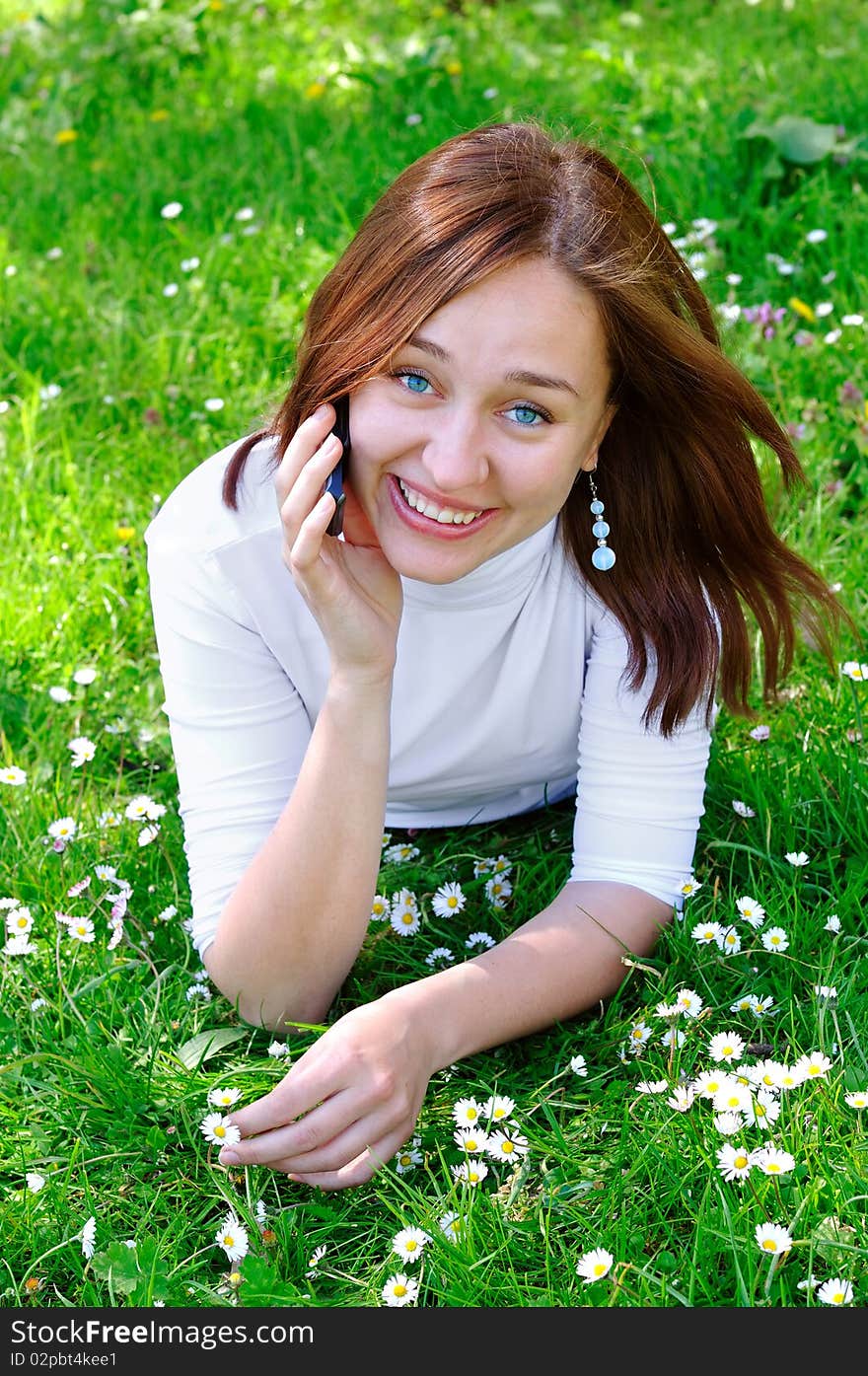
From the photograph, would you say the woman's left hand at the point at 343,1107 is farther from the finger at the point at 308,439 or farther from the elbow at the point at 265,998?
the finger at the point at 308,439

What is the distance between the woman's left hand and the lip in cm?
61

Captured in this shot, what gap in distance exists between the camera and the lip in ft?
6.51

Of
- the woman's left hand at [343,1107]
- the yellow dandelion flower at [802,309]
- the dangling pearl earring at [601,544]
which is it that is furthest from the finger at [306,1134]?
the yellow dandelion flower at [802,309]

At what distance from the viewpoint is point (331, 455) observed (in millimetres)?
1960

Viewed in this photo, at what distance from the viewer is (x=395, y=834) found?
2646 mm

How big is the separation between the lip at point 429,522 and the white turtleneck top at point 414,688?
21cm

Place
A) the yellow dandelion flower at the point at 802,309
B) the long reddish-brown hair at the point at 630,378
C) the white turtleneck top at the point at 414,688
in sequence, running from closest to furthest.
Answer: the long reddish-brown hair at the point at 630,378, the white turtleneck top at the point at 414,688, the yellow dandelion flower at the point at 802,309

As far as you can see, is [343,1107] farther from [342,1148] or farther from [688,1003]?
[688,1003]

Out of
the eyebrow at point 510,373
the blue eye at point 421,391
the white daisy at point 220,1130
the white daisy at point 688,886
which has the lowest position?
the white daisy at point 220,1130

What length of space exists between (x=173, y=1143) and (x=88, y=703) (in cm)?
106

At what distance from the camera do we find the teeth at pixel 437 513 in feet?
6.45

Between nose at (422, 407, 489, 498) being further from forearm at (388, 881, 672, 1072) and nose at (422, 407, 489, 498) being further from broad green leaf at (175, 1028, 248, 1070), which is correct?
broad green leaf at (175, 1028, 248, 1070)

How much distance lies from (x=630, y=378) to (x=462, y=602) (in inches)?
16.4

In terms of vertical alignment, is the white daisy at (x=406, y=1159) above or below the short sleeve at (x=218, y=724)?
below
